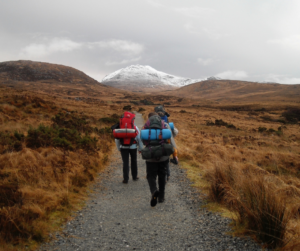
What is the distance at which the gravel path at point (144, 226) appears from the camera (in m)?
3.44

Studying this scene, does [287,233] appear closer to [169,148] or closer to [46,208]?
[169,148]

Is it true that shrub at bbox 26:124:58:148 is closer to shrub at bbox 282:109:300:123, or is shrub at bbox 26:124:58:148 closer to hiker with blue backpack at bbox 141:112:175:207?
hiker with blue backpack at bbox 141:112:175:207

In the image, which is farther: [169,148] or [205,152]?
[205,152]

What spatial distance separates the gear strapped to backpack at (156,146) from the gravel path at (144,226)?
4.15ft

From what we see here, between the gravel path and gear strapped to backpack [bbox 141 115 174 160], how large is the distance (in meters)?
1.26

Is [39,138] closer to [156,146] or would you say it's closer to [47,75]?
[156,146]

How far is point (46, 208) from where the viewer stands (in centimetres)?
429

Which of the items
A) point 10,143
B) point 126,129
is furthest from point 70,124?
point 126,129

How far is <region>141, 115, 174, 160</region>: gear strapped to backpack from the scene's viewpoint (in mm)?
4582

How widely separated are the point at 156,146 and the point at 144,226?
157 centimetres

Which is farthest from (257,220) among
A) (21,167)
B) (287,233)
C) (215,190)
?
(21,167)

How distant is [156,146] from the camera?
4633 millimetres

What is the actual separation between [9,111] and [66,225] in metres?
15.0

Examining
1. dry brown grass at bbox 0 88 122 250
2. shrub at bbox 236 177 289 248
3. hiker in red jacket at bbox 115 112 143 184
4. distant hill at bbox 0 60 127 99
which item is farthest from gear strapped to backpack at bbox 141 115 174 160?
distant hill at bbox 0 60 127 99
